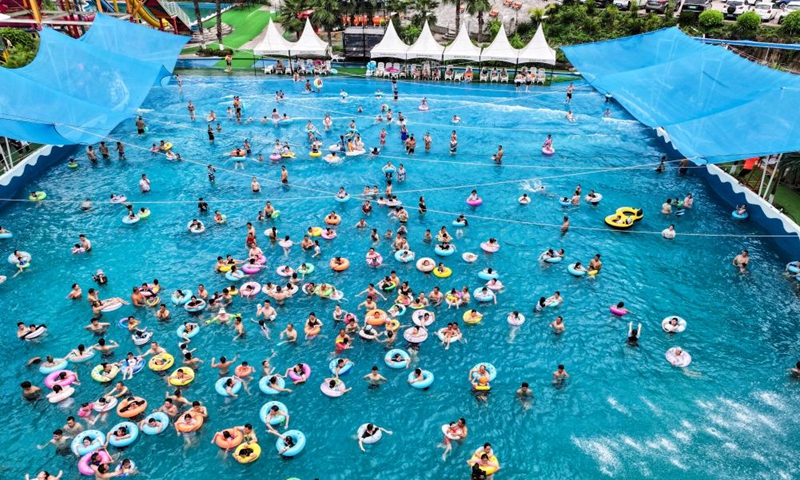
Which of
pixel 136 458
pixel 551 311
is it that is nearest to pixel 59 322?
pixel 136 458

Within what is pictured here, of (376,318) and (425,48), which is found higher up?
(425,48)

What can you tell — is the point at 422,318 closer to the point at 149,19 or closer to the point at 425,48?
the point at 425,48

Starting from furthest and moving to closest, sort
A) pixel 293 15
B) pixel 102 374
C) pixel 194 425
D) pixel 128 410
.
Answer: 1. pixel 293 15
2. pixel 102 374
3. pixel 128 410
4. pixel 194 425

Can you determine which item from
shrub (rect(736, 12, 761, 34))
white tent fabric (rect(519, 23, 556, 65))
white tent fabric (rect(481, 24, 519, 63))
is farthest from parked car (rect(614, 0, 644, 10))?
white tent fabric (rect(481, 24, 519, 63))

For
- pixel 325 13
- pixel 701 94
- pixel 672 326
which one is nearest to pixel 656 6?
pixel 701 94

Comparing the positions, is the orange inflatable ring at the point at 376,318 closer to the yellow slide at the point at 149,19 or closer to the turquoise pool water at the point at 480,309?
the turquoise pool water at the point at 480,309

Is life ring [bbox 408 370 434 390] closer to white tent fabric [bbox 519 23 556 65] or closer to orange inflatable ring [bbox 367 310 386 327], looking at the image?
orange inflatable ring [bbox 367 310 386 327]
